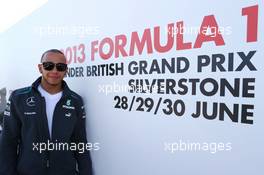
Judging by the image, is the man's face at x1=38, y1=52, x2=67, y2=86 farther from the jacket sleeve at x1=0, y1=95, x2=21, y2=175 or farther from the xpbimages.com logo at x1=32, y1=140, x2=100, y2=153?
the xpbimages.com logo at x1=32, y1=140, x2=100, y2=153

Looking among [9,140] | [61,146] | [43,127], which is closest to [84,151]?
[61,146]


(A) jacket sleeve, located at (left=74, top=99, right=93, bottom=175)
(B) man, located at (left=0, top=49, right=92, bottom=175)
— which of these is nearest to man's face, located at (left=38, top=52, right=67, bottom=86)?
(B) man, located at (left=0, top=49, right=92, bottom=175)

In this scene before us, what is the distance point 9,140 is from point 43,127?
223mm

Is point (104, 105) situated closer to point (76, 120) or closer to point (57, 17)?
point (76, 120)

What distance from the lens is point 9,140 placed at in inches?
62.0

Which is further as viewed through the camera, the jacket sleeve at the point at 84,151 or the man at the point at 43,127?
the jacket sleeve at the point at 84,151

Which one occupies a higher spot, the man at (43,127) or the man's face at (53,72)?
the man's face at (53,72)

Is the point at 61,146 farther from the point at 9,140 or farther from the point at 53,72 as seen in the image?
the point at 53,72

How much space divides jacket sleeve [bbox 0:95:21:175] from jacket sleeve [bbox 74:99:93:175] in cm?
35

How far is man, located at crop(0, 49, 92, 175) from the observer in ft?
5.07

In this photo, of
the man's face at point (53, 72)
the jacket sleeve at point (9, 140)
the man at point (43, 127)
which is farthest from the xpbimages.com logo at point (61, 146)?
the man's face at point (53, 72)

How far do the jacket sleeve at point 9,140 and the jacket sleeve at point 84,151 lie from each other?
0.35m

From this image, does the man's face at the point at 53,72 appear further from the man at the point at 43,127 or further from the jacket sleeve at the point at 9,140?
the jacket sleeve at the point at 9,140

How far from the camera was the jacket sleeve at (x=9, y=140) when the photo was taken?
155cm
